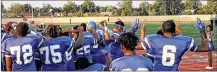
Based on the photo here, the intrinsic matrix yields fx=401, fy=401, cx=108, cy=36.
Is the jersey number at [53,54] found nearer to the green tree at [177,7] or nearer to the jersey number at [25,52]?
the jersey number at [25,52]

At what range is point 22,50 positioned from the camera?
5.39 meters

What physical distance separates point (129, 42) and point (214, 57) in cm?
1092

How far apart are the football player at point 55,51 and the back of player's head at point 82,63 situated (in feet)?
2.19

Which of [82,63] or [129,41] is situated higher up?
[129,41]

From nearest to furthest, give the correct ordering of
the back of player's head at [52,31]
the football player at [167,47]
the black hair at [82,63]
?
the football player at [167,47] < the back of player's head at [52,31] < the black hair at [82,63]

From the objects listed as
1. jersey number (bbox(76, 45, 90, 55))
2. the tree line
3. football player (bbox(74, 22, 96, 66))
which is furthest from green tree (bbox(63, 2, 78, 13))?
jersey number (bbox(76, 45, 90, 55))

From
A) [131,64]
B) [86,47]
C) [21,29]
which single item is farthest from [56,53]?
[131,64]

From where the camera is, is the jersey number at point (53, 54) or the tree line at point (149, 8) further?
the tree line at point (149, 8)

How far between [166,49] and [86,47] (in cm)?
180

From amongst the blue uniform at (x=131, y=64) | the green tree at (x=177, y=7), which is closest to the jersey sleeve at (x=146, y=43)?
the blue uniform at (x=131, y=64)

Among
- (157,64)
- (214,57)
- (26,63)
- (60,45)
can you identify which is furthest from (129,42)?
(214,57)

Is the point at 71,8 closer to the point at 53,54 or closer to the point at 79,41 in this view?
the point at 79,41

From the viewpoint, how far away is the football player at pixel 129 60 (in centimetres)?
400

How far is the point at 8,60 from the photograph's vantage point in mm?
5520
